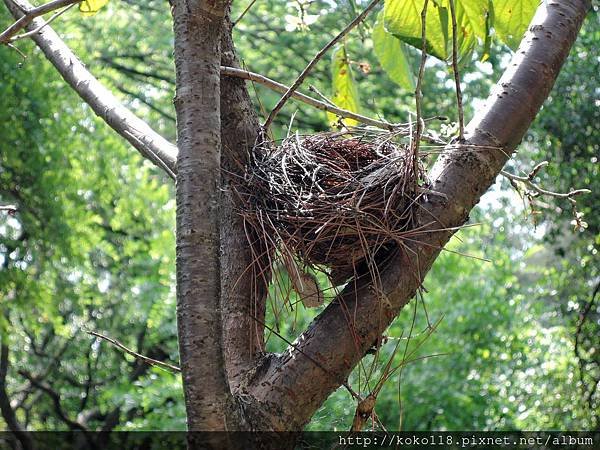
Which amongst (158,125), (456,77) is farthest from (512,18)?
(158,125)

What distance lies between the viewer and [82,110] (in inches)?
216

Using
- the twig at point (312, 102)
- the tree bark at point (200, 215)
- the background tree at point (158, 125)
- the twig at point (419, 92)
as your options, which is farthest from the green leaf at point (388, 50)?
the tree bark at point (200, 215)

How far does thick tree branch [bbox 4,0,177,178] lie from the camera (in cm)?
189

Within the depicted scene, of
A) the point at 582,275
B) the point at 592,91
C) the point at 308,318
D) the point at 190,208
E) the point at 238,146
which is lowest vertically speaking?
the point at 190,208

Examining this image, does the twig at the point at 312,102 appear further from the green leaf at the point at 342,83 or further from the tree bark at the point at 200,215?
the green leaf at the point at 342,83

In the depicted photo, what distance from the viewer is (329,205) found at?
1723mm

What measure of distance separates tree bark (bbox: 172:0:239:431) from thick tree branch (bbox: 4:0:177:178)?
35cm

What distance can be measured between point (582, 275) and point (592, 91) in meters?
1.28

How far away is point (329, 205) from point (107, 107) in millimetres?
638

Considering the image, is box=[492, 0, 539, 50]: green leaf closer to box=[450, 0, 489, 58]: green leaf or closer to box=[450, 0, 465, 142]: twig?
box=[450, 0, 489, 58]: green leaf

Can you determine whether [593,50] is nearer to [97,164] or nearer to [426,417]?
[426,417]

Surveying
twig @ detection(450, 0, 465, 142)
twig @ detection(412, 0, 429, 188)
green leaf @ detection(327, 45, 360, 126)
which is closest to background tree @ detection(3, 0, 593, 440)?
green leaf @ detection(327, 45, 360, 126)

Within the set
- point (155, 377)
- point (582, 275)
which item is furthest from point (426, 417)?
point (155, 377)

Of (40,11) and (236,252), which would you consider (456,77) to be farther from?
(40,11)
